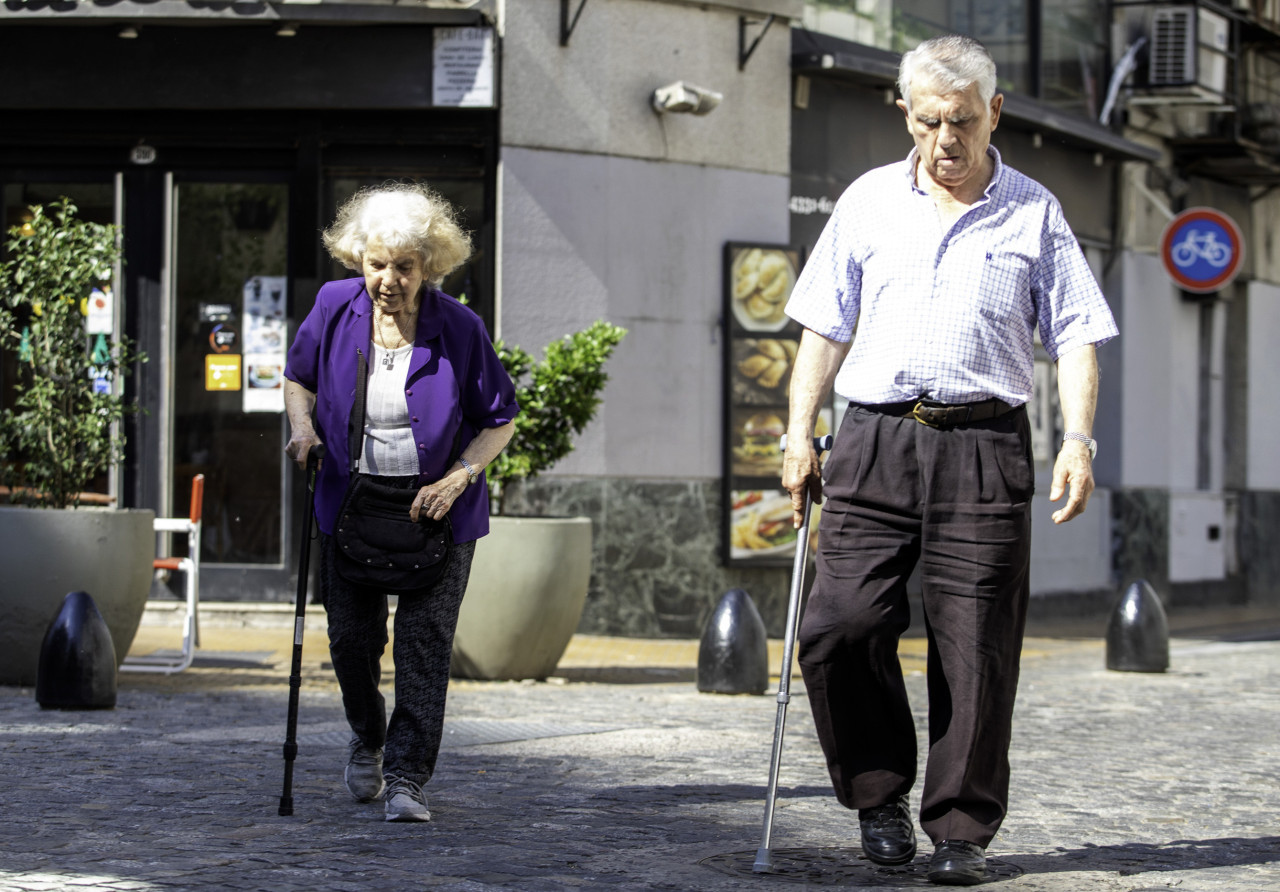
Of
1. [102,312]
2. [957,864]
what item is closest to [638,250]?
[102,312]

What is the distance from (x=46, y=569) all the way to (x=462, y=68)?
5.13 meters

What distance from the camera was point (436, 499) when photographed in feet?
15.0

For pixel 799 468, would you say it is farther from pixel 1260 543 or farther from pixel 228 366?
pixel 1260 543

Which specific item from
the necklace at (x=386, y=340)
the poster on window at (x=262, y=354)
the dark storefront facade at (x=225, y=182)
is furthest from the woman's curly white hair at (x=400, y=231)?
the poster on window at (x=262, y=354)

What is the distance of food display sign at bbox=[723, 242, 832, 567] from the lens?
Result: 12.0 meters

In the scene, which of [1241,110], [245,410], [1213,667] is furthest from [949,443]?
[1241,110]

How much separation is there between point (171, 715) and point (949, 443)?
13.2 feet

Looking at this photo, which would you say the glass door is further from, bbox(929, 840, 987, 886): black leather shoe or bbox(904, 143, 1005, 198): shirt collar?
bbox(929, 840, 987, 886): black leather shoe

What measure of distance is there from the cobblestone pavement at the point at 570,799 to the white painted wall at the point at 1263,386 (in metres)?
10.9

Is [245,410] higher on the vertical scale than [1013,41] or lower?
lower

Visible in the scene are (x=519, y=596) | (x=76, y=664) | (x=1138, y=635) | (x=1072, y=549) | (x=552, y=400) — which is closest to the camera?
(x=76, y=664)

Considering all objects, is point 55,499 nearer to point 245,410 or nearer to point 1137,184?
point 245,410

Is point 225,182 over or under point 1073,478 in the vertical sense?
over

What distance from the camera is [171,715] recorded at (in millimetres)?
6785
